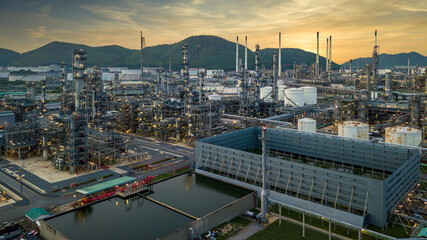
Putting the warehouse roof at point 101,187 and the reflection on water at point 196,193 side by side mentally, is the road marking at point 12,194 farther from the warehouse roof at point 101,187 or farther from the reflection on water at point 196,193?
the reflection on water at point 196,193

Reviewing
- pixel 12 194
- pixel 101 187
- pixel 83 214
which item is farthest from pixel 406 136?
pixel 12 194

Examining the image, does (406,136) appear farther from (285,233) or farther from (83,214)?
(83,214)

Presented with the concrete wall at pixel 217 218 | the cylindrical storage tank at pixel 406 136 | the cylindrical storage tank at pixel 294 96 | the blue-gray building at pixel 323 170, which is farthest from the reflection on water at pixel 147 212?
the cylindrical storage tank at pixel 294 96

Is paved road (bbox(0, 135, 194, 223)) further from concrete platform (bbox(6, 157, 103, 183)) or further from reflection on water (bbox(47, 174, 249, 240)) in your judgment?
reflection on water (bbox(47, 174, 249, 240))

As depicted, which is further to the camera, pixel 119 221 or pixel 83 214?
pixel 83 214

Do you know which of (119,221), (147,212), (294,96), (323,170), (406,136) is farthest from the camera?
(294,96)

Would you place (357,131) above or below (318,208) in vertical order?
above

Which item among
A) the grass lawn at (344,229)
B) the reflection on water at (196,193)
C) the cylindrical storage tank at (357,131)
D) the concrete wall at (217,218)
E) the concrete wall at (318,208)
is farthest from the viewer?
the cylindrical storage tank at (357,131)
